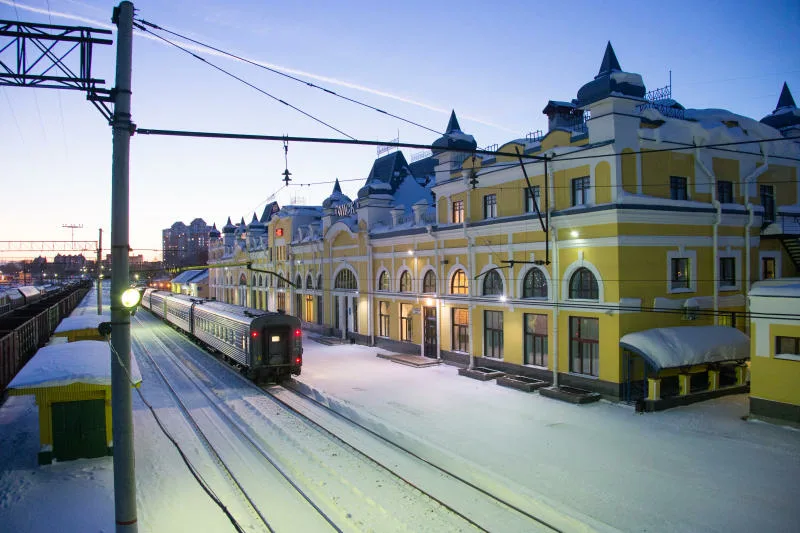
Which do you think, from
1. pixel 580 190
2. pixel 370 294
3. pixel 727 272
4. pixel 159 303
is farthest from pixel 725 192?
pixel 159 303

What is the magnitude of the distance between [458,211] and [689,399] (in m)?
12.7

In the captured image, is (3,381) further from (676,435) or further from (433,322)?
(676,435)

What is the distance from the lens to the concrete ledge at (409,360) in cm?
2548

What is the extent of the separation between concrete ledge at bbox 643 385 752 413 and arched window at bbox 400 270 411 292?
14694 mm

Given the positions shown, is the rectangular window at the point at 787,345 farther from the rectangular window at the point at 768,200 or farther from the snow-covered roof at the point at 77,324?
the snow-covered roof at the point at 77,324

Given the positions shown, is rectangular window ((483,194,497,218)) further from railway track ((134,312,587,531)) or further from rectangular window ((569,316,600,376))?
railway track ((134,312,587,531))

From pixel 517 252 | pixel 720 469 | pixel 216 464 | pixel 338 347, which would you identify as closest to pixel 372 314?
pixel 338 347

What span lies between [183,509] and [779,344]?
1632cm

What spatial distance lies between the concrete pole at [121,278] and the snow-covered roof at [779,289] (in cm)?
1699

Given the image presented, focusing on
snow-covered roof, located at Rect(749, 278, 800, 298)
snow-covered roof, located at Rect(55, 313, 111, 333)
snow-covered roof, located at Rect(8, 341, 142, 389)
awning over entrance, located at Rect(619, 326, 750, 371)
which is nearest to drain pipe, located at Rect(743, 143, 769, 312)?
awning over entrance, located at Rect(619, 326, 750, 371)

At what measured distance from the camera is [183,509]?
10203 millimetres

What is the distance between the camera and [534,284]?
70.6 ft

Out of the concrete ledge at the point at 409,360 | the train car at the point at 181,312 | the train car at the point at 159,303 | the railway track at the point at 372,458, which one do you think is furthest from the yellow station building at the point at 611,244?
the train car at the point at 159,303

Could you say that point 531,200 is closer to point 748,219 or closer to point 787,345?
A: point 748,219
